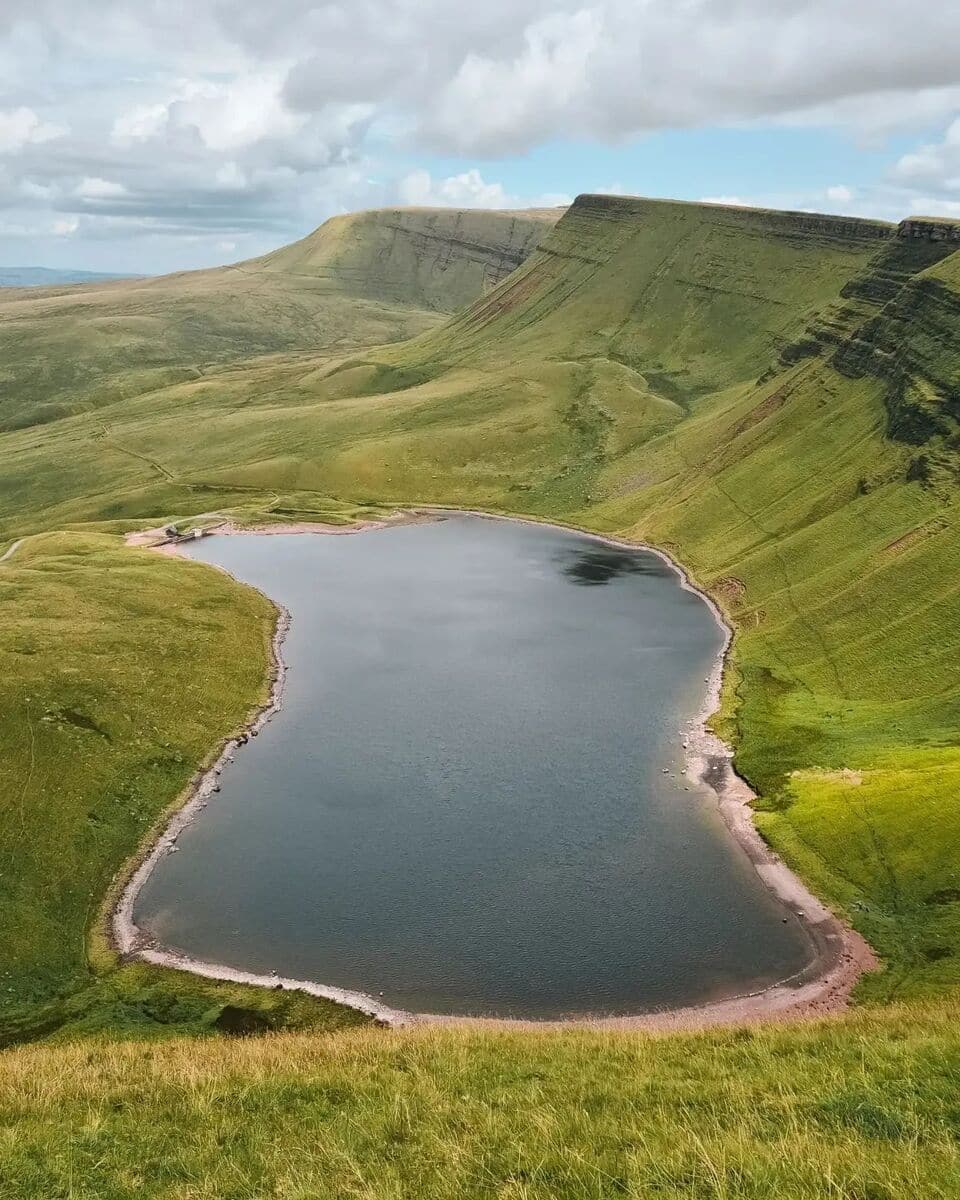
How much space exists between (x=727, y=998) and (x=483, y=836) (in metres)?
23.0

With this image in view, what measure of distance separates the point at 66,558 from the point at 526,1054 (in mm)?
122012

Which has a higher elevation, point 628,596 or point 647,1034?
point 647,1034

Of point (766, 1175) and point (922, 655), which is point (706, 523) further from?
point (766, 1175)

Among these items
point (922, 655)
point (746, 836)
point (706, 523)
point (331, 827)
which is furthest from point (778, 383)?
point (331, 827)

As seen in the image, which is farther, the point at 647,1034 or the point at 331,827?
the point at 331,827

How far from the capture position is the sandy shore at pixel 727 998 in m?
50.8

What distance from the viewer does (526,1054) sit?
1268 inches

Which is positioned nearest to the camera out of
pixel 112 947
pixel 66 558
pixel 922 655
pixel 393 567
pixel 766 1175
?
pixel 766 1175

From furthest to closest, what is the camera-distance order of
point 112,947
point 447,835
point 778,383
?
point 778,383, point 447,835, point 112,947

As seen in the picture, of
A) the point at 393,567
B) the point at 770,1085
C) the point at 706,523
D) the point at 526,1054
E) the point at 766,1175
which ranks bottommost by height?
the point at 393,567

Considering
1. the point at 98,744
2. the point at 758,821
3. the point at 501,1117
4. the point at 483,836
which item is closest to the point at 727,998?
the point at 758,821

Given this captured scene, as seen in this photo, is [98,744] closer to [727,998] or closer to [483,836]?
[483,836]

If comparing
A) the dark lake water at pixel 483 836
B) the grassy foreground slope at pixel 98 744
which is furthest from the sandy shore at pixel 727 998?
the grassy foreground slope at pixel 98 744

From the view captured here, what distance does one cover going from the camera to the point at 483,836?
229 ft
